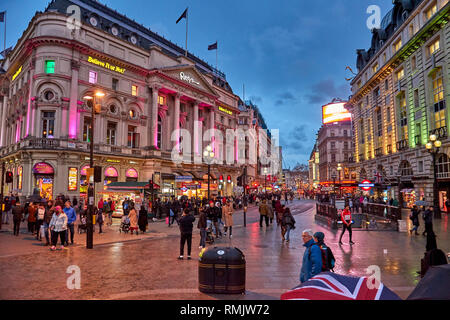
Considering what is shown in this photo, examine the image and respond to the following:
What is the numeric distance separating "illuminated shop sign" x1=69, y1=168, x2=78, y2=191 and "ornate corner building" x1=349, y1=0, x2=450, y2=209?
3073cm

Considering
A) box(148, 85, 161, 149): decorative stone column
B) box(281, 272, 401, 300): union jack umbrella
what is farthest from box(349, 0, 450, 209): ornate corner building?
box(148, 85, 161, 149): decorative stone column

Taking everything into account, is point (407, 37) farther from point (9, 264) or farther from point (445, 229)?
point (9, 264)

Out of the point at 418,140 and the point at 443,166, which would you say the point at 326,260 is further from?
the point at 418,140

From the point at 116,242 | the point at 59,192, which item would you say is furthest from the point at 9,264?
the point at 59,192

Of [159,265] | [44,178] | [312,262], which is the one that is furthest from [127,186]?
[312,262]

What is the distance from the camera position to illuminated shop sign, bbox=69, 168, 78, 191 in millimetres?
33781

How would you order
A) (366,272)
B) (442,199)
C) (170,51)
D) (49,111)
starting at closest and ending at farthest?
1. (366,272)
2. (442,199)
3. (49,111)
4. (170,51)

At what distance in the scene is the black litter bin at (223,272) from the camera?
267 inches

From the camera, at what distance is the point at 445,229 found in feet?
60.9

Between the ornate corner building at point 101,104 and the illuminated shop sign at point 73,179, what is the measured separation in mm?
113

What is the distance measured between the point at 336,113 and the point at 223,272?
6180cm

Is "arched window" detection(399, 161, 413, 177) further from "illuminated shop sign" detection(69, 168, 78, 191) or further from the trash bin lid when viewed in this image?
"illuminated shop sign" detection(69, 168, 78, 191)

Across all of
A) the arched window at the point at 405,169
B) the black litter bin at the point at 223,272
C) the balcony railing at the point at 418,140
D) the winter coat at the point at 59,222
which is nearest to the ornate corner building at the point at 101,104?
the winter coat at the point at 59,222

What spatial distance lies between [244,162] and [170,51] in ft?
96.1
